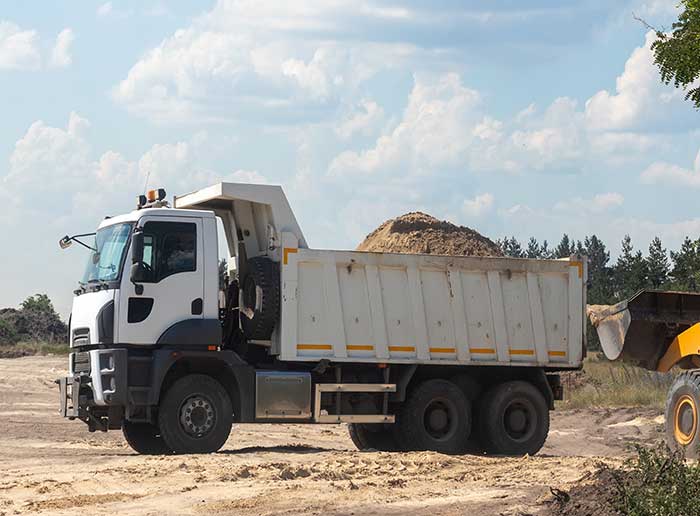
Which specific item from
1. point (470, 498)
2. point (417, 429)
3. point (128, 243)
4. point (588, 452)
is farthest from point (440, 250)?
point (470, 498)

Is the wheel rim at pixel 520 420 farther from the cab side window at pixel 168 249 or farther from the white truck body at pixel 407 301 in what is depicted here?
the cab side window at pixel 168 249

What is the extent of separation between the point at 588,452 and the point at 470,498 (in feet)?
31.2

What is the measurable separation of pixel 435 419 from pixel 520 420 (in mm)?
1356

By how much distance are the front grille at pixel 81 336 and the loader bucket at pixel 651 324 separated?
730cm

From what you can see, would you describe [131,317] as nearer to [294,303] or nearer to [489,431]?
[294,303]

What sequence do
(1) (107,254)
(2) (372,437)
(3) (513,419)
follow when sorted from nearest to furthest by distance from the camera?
(1) (107,254) < (3) (513,419) < (2) (372,437)

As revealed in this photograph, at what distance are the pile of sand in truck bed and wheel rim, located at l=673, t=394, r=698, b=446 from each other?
7150mm

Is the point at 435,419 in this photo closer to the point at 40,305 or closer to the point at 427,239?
the point at 427,239

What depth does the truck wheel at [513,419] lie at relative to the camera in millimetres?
17922

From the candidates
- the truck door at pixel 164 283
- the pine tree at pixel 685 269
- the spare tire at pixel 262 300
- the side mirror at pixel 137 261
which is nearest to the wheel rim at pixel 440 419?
the spare tire at pixel 262 300

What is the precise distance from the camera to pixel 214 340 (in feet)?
54.5

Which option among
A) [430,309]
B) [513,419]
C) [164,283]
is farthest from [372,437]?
[164,283]

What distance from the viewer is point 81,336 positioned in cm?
1677

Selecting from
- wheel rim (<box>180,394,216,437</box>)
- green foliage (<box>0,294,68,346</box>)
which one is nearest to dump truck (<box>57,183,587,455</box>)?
wheel rim (<box>180,394,216,437</box>)
